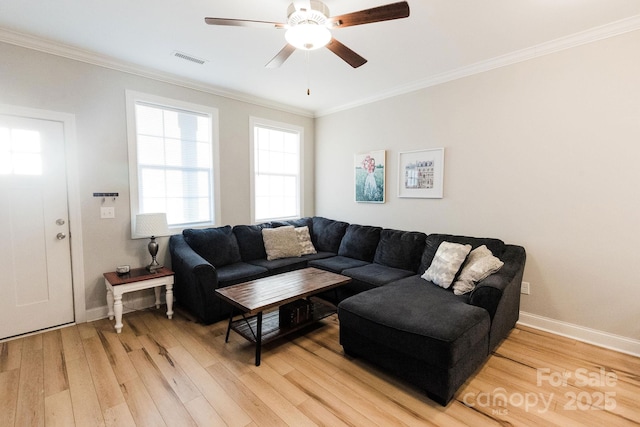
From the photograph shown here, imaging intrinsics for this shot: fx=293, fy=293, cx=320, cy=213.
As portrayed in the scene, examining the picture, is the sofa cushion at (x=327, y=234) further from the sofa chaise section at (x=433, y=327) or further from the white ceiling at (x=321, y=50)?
the white ceiling at (x=321, y=50)

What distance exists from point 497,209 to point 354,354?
6.89ft

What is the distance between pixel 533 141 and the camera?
2.82 metres

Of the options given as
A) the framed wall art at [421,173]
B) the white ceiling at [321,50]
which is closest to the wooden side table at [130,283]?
the white ceiling at [321,50]

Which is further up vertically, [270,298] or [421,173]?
[421,173]

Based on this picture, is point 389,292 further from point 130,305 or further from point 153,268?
point 130,305

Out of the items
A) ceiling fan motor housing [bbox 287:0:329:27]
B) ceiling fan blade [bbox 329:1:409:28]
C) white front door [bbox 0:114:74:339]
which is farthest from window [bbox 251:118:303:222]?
ceiling fan blade [bbox 329:1:409:28]

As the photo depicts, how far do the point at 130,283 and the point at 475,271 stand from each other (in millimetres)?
3182

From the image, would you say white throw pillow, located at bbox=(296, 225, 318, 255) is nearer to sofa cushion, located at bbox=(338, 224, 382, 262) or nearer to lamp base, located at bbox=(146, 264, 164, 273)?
sofa cushion, located at bbox=(338, 224, 382, 262)

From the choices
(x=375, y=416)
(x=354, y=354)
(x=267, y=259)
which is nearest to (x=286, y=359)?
(x=354, y=354)


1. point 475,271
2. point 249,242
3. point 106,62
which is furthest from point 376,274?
point 106,62

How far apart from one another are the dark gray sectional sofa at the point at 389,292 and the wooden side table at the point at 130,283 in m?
0.18

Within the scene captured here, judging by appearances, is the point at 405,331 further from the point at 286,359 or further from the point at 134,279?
the point at 134,279

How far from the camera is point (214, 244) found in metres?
3.49

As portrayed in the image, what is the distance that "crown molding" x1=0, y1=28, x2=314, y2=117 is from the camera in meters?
2.55
